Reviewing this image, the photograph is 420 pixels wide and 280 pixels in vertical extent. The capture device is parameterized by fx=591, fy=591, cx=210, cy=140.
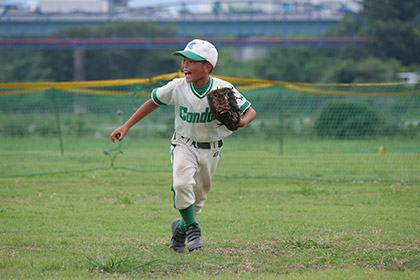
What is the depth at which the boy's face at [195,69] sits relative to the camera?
203 inches

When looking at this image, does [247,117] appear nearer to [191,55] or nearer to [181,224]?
[191,55]

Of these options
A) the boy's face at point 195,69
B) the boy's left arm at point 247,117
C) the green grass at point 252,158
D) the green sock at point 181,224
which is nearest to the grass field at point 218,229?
the green sock at point 181,224

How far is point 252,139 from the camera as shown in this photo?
16578 mm

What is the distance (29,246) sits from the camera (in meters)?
5.31

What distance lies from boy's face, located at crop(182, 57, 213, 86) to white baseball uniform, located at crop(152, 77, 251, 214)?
0.11m

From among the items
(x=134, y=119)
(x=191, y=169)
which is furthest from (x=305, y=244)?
(x=134, y=119)

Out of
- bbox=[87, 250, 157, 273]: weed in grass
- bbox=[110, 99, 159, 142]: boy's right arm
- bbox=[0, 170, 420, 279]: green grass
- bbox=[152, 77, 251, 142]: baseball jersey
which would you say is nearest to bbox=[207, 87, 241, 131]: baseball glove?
bbox=[152, 77, 251, 142]: baseball jersey

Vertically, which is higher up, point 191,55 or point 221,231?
point 191,55

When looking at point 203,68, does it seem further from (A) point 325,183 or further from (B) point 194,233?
(A) point 325,183

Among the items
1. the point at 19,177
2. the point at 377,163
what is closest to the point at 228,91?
the point at 19,177

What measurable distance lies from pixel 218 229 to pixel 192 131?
1.42m

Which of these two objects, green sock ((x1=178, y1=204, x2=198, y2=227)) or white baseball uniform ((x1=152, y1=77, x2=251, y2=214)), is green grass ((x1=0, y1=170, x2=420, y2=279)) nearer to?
green sock ((x1=178, y1=204, x2=198, y2=227))

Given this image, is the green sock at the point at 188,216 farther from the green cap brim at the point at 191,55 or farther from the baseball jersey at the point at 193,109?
the green cap brim at the point at 191,55

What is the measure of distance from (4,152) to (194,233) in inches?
393
